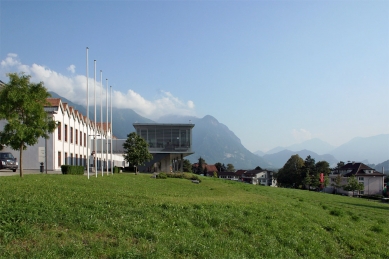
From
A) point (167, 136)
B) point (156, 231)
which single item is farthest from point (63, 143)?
point (156, 231)

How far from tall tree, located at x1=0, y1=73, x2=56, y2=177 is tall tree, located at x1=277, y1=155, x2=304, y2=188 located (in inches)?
3396

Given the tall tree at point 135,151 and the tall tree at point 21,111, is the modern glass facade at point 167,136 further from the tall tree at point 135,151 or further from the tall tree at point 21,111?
the tall tree at point 21,111

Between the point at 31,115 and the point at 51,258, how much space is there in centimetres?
1733

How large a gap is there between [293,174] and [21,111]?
88549mm


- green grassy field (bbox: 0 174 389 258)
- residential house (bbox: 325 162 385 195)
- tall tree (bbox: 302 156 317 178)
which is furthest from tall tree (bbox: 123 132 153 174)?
residential house (bbox: 325 162 385 195)

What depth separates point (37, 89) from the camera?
23.3 meters

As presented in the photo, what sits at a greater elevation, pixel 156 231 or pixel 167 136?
pixel 167 136

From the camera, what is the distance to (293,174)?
102 m

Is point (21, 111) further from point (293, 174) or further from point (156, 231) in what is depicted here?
point (293, 174)

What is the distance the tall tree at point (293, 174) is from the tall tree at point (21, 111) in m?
86.3

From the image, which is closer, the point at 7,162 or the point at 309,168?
the point at 7,162

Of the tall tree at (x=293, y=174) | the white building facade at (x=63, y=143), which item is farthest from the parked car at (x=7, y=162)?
the tall tree at (x=293, y=174)

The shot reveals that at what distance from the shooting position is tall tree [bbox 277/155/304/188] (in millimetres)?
100525

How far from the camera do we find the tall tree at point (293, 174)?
101 metres
